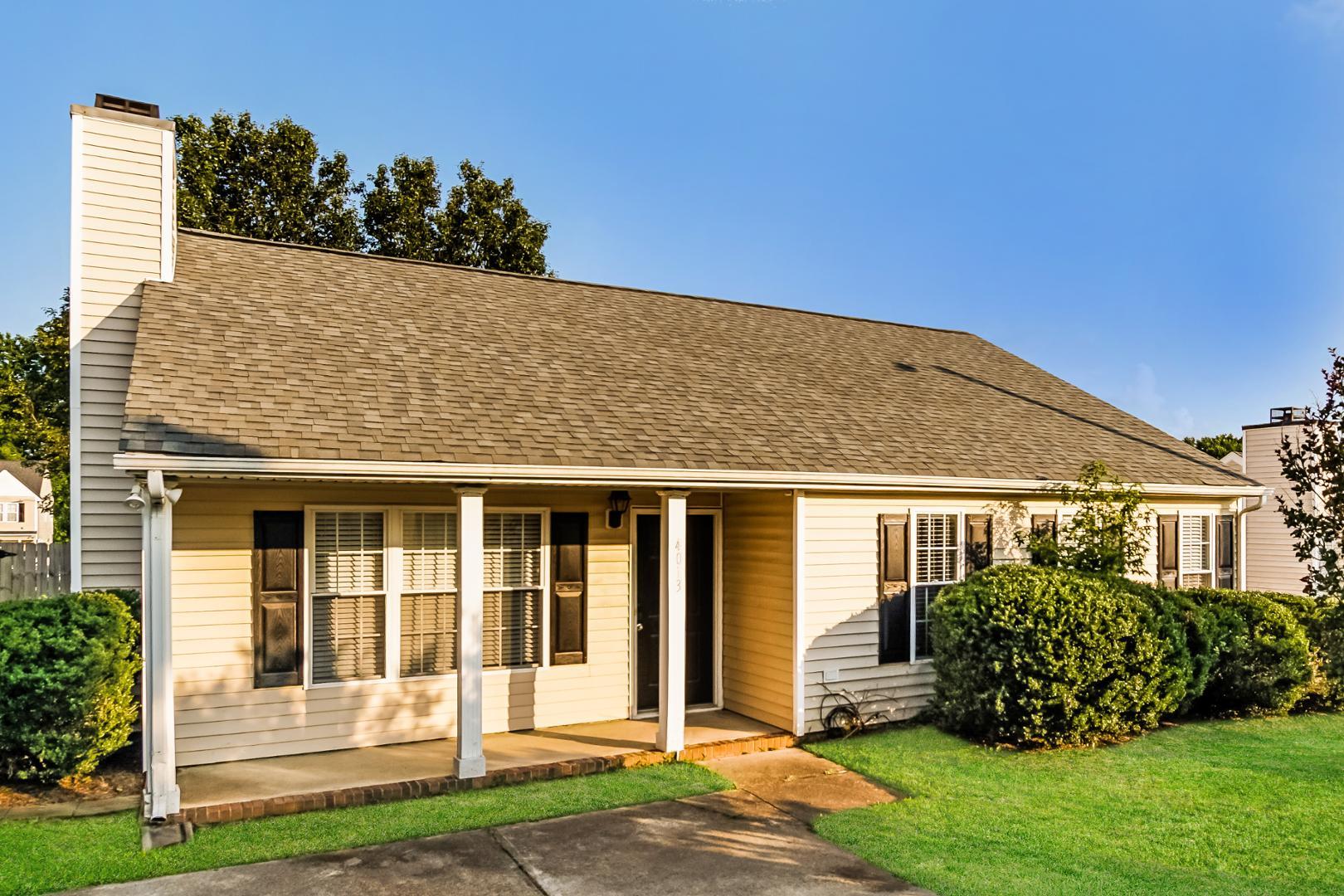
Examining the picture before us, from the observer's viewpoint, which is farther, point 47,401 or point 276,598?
point 47,401

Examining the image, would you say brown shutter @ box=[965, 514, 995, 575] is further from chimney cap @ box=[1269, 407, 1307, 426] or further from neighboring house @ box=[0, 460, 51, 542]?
neighboring house @ box=[0, 460, 51, 542]

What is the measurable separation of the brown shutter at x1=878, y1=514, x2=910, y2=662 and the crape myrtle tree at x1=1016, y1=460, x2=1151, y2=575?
1719mm

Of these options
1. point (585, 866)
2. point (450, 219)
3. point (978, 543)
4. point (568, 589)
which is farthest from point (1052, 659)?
point (450, 219)

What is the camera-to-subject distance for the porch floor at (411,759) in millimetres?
6418

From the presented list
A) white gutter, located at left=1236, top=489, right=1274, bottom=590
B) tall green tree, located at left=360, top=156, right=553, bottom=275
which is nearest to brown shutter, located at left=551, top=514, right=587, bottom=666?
white gutter, located at left=1236, top=489, right=1274, bottom=590

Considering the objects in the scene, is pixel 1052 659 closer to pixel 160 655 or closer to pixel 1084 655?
pixel 1084 655

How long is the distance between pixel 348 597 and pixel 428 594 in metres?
0.71

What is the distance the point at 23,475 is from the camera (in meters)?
48.1

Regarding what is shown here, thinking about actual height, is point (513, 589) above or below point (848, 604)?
above

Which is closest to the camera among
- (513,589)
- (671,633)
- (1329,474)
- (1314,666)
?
(1329,474)

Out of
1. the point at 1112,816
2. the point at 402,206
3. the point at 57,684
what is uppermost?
the point at 402,206

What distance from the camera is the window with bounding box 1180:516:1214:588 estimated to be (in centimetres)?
1105

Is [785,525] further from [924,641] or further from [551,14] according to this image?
[551,14]

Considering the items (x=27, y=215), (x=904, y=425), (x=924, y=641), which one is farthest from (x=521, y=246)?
(x=924, y=641)
